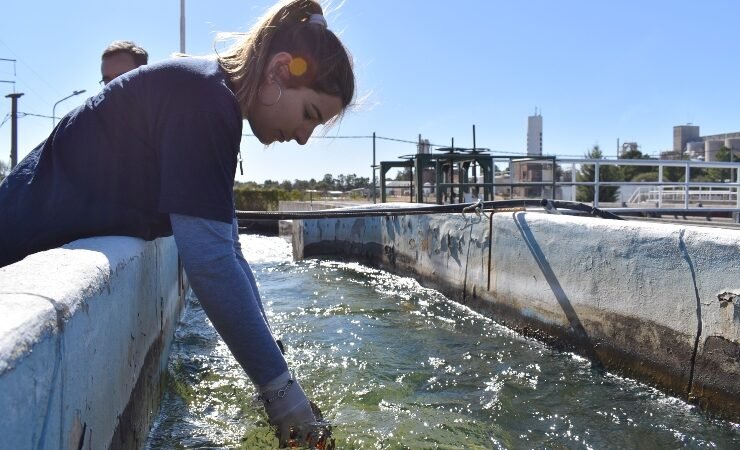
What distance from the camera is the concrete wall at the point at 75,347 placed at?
82 centimetres

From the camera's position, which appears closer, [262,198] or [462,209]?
[462,209]

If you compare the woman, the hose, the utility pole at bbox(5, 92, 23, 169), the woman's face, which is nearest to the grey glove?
the woman

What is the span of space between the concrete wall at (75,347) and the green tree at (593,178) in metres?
20.5

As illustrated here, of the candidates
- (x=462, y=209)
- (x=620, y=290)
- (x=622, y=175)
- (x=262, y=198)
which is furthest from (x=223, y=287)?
(x=622, y=175)

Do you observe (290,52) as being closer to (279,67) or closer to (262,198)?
(279,67)

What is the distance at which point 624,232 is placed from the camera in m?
3.75

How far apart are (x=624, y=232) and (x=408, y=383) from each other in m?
1.72

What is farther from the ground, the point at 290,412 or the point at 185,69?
the point at 185,69

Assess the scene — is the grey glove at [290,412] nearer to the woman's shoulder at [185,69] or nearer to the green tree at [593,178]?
the woman's shoulder at [185,69]

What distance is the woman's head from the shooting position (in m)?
1.53

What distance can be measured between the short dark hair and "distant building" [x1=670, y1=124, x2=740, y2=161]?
62.2m

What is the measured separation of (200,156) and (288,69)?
1.29ft

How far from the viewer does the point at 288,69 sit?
5.05 feet

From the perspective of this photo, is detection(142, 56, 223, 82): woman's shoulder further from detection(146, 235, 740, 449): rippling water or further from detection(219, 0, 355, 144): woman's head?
detection(146, 235, 740, 449): rippling water
